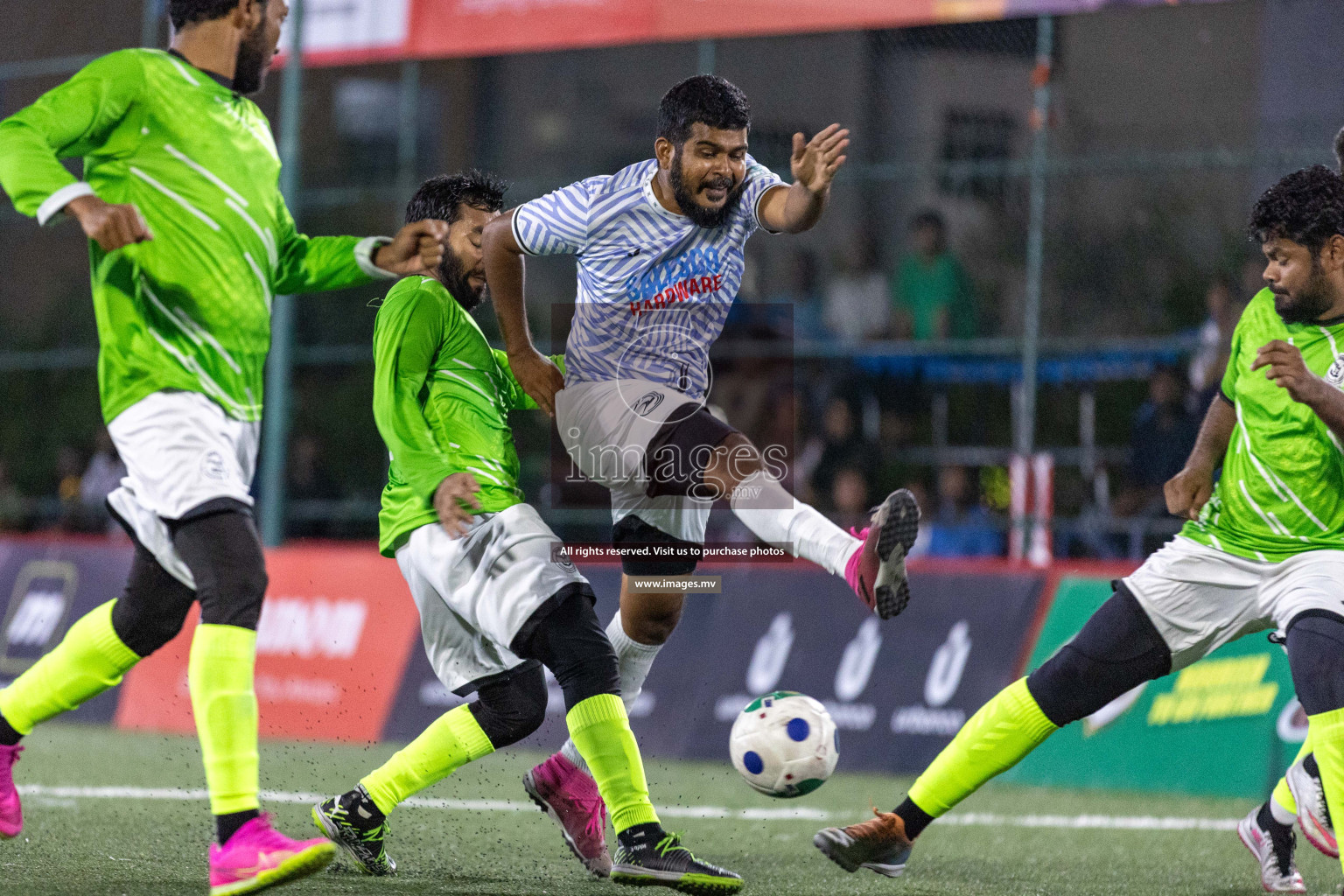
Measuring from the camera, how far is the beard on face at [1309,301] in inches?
185

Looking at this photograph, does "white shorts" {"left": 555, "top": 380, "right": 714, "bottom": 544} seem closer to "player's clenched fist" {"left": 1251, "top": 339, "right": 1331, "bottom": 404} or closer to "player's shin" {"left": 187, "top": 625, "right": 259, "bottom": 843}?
"player's shin" {"left": 187, "top": 625, "right": 259, "bottom": 843}

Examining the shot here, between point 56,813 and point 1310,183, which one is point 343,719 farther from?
point 1310,183

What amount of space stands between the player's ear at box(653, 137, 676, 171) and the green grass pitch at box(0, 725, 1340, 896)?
2206 mm

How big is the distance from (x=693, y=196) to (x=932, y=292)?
6.26m

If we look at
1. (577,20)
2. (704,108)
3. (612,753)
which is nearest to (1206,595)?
(612,753)

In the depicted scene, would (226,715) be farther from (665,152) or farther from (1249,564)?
(1249,564)

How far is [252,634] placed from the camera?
4.29m

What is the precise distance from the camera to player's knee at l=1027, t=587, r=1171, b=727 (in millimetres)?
4848

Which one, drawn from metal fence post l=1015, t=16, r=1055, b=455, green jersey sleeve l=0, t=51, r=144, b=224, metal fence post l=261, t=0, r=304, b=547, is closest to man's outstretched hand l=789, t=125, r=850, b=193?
green jersey sleeve l=0, t=51, r=144, b=224

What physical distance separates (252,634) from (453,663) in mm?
1129

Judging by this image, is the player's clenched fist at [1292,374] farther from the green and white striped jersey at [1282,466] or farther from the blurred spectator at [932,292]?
the blurred spectator at [932,292]

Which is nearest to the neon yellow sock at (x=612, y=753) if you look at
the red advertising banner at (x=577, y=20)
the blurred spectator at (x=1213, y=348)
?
the blurred spectator at (x=1213, y=348)

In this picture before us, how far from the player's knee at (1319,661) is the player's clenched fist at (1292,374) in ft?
2.03

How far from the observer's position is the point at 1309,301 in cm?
473
